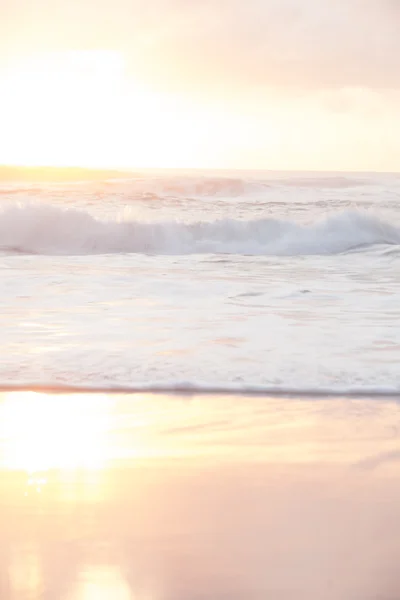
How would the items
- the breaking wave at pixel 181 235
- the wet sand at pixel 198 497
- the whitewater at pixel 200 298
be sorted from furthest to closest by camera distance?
1. the breaking wave at pixel 181 235
2. the whitewater at pixel 200 298
3. the wet sand at pixel 198 497

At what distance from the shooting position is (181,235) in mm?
12445

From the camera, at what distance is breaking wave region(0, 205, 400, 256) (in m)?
11.6

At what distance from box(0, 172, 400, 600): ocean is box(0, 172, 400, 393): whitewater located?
22mm

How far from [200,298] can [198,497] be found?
392 cm

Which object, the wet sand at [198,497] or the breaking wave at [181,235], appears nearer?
the wet sand at [198,497]

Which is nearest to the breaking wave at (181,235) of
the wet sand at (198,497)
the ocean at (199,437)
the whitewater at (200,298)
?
the whitewater at (200,298)

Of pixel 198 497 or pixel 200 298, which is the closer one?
pixel 198 497

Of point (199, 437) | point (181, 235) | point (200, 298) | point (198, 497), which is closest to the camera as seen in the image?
point (198, 497)

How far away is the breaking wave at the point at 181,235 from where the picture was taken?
11.6 meters

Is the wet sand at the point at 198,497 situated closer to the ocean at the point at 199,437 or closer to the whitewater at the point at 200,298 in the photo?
the ocean at the point at 199,437

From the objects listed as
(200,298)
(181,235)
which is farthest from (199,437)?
(181,235)

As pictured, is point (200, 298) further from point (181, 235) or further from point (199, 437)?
point (181, 235)

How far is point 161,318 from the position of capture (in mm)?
5305

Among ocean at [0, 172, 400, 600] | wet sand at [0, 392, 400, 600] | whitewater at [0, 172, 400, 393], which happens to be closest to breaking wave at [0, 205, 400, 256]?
whitewater at [0, 172, 400, 393]
